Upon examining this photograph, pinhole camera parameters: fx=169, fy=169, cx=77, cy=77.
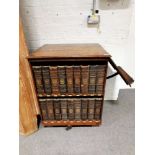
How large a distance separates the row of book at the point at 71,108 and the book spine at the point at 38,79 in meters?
0.11

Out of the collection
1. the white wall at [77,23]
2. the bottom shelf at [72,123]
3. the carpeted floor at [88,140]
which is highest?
the white wall at [77,23]

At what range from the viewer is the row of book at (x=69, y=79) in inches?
56.4

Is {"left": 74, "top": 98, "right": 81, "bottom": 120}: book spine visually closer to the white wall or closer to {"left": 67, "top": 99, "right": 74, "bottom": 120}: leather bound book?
{"left": 67, "top": 99, "right": 74, "bottom": 120}: leather bound book

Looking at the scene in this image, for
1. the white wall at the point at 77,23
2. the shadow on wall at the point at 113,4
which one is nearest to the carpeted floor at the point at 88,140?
the white wall at the point at 77,23

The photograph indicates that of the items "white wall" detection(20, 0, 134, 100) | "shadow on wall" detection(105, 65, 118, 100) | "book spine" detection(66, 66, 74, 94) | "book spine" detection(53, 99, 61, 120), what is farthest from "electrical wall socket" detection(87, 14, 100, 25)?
"book spine" detection(53, 99, 61, 120)

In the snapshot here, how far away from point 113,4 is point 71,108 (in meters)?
1.17

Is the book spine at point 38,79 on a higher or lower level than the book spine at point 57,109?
higher

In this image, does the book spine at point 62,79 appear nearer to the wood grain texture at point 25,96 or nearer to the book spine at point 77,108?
the book spine at point 77,108

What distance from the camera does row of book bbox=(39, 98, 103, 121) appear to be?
1.57 m

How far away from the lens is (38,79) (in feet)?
4.86

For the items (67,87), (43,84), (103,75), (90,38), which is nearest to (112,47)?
(90,38)

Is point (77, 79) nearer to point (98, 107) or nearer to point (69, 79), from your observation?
point (69, 79)

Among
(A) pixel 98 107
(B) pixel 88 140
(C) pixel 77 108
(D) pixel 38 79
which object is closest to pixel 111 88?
(A) pixel 98 107
